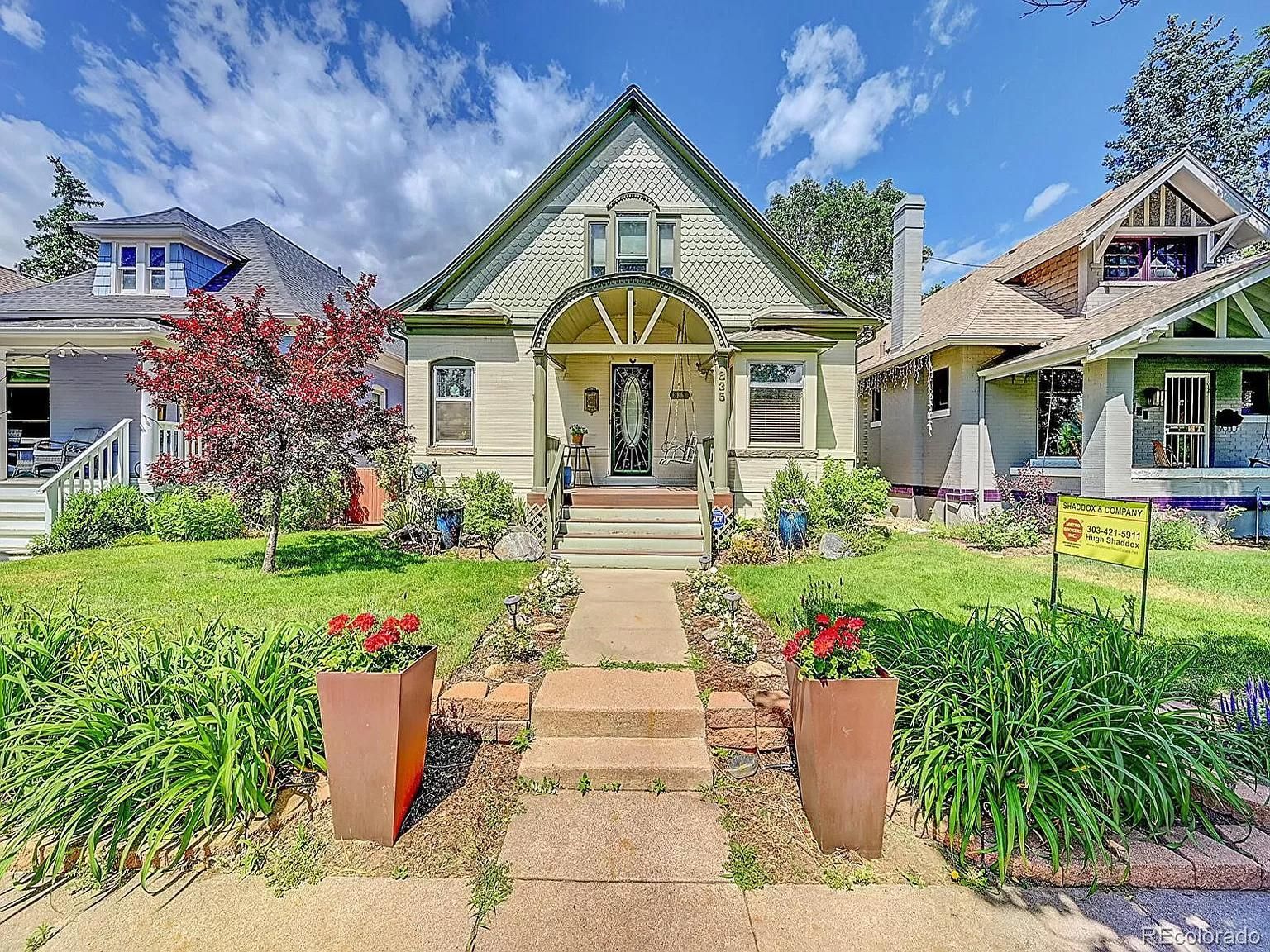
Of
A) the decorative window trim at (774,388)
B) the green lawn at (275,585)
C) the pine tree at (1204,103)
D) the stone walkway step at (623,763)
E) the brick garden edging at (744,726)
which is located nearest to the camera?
the stone walkway step at (623,763)

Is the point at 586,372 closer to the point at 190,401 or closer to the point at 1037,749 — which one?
the point at 190,401

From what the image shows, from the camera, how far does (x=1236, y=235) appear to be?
12.6 meters

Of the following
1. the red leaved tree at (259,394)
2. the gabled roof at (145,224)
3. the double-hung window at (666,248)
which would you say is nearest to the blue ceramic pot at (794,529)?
the double-hung window at (666,248)

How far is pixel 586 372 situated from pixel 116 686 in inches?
407

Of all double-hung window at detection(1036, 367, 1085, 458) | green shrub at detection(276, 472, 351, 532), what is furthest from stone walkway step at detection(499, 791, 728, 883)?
double-hung window at detection(1036, 367, 1085, 458)

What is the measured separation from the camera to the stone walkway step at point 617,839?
8.75 feet

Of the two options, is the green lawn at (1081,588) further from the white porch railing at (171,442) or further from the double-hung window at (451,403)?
the white porch railing at (171,442)

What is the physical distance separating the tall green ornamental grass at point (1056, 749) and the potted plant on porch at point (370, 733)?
260 centimetres

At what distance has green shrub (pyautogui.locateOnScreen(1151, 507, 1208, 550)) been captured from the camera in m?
9.91

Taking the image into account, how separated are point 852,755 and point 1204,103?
39129 mm

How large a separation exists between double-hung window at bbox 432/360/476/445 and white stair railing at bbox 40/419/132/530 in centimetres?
554

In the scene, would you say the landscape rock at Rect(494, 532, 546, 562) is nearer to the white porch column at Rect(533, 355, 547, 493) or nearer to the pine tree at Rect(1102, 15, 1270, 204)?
the white porch column at Rect(533, 355, 547, 493)

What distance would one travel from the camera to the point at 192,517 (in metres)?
10.2

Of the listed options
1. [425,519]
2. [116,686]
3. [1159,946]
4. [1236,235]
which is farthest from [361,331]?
[1236,235]
